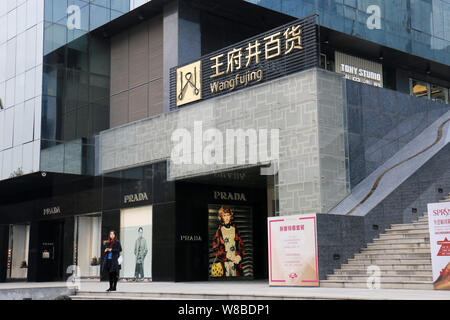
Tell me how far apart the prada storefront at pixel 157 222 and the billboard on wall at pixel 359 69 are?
27.1 ft

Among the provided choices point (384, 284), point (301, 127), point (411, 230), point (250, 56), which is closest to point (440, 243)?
point (384, 284)

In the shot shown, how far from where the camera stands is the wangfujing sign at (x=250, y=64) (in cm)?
1908

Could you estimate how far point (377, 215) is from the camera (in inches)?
693

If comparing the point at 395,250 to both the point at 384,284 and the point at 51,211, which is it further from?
the point at 51,211

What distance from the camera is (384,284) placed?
47.4ft

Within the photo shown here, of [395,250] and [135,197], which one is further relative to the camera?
[135,197]

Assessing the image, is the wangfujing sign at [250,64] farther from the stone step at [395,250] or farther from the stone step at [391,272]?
the stone step at [391,272]

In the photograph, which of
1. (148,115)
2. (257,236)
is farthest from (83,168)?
(257,236)

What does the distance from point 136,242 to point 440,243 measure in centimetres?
1379

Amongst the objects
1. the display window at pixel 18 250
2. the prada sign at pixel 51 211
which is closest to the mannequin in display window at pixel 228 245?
the prada sign at pixel 51 211

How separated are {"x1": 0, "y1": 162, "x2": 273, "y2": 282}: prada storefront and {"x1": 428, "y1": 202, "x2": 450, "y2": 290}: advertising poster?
335 inches

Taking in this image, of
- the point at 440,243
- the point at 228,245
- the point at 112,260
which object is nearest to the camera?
the point at 440,243

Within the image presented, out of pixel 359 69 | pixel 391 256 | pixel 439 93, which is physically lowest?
pixel 391 256

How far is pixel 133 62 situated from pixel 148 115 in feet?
9.32
